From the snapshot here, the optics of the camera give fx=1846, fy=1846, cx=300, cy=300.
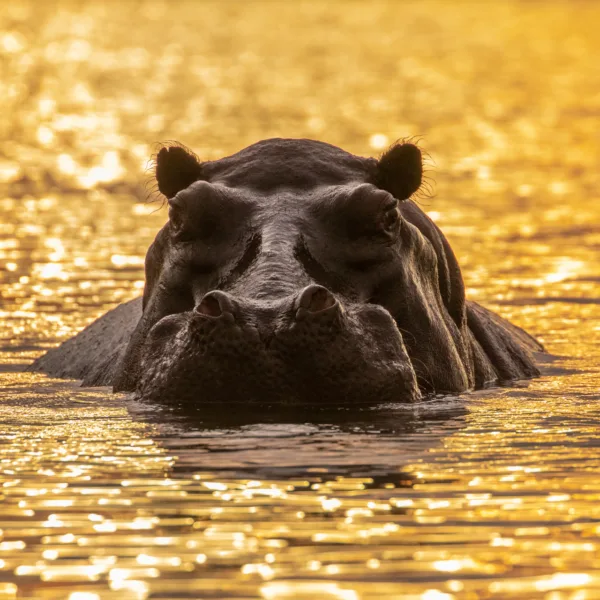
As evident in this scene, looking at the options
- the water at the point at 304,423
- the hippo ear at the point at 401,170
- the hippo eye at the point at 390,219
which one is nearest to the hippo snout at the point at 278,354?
the water at the point at 304,423

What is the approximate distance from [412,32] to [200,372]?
6406 cm

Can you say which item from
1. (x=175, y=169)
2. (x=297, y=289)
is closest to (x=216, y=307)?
(x=297, y=289)

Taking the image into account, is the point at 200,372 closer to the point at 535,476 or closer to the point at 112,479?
the point at 112,479

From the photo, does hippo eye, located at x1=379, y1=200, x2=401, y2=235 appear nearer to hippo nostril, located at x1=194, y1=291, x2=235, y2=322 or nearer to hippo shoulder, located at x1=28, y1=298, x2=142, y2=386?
hippo nostril, located at x1=194, y1=291, x2=235, y2=322

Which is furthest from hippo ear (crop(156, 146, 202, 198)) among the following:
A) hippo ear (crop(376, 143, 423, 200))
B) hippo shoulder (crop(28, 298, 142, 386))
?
hippo shoulder (crop(28, 298, 142, 386))

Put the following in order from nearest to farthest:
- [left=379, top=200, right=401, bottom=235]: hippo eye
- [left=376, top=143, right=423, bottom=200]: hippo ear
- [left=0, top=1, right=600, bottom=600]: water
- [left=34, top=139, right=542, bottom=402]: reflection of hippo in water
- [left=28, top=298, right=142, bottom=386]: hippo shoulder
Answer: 1. [left=0, top=1, right=600, bottom=600]: water
2. [left=34, top=139, right=542, bottom=402]: reflection of hippo in water
3. [left=379, top=200, right=401, bottom=235]: hippo eye
4. [left=376, top=143, right=423, bottom=200]: hippo ear
5. [left=28, top=298, right=142, bottom=386]: hippo shoulder

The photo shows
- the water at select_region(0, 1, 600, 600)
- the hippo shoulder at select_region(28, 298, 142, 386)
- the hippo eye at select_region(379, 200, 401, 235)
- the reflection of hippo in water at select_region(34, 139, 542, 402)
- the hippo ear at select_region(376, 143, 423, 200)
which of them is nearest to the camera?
the water at select_region(0, 1, 600, 600)

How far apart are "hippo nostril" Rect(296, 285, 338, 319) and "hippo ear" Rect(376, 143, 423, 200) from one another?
6.25 ft

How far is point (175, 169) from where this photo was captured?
9.91 meters

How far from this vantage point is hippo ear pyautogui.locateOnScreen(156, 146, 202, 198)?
32.3 ft

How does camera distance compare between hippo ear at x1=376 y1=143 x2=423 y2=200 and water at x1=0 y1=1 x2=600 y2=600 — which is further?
hippo ear at x1=376 y1=143 x2=423 y2=200

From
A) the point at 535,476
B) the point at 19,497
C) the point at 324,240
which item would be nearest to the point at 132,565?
the point at 19,497

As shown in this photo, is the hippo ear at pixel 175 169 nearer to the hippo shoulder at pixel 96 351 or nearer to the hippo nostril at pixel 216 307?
the hippo shoulder at pixel 96 351

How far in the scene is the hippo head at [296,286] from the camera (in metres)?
8.10
